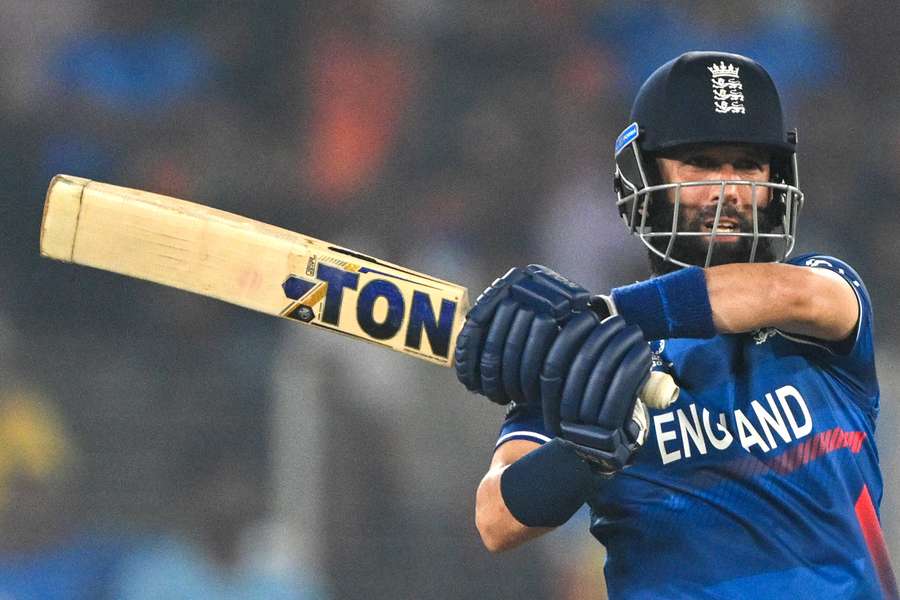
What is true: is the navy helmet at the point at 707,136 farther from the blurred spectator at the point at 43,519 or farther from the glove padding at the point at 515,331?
the blurred spectator at the point at 43,519

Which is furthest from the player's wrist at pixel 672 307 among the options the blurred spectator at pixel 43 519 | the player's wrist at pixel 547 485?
the blurred spectator at pixel 43 519

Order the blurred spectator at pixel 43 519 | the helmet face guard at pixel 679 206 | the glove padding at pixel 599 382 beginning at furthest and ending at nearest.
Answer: the blurred spectator at pixel 43 519, the helmet face guard at pixel 679 206, the glove padding at pixel 599 382

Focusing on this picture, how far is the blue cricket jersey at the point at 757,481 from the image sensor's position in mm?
1611

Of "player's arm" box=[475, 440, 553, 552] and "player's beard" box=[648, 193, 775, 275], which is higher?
"player's beard" box=[648, 193, 775, 275]

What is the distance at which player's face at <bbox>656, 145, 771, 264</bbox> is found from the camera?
5.72ft

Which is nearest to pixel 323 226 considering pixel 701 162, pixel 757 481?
pixel 701 162

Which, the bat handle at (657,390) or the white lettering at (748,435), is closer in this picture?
the bat handle at (657,390)

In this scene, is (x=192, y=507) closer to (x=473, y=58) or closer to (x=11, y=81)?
A: (x=11, y=81)

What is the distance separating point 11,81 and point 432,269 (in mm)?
1376

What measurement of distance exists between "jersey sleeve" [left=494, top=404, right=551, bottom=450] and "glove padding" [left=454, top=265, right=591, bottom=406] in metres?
0.37

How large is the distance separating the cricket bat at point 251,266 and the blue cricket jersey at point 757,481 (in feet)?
1.13

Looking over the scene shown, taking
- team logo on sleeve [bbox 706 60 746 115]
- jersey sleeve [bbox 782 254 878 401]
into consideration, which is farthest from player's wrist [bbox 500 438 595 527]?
team logo on sleeve [bbox 706 60 746 115]

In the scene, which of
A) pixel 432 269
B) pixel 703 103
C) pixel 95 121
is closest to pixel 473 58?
pixel 432 269

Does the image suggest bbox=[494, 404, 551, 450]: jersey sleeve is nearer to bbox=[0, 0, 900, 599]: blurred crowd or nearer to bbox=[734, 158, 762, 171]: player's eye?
bbox=[734, 158, 762, 171]: player's eye
